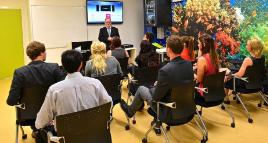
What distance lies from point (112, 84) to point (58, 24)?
14.5ft

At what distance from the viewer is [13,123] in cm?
410

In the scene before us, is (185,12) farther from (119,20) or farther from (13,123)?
(13,123)

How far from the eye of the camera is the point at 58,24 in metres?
7.23

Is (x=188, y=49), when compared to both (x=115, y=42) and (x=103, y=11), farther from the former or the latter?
(x=103, y=11)

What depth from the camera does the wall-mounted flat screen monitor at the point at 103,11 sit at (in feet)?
25.3

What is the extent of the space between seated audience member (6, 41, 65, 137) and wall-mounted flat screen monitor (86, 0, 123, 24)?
16.4ft

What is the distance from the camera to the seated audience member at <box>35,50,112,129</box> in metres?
1.99

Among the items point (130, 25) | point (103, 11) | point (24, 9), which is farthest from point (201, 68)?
point (24, 9)

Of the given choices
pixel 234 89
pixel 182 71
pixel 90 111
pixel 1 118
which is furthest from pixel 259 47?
pixel 1 118

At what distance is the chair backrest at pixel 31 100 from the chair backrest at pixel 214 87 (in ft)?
6.20

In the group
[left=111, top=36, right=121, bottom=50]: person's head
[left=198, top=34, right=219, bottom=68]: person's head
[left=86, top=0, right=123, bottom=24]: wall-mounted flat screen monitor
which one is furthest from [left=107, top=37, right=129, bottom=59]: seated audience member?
[left=86, top=0, right=123, bottom=24]: wall-mounted flat screen monitor

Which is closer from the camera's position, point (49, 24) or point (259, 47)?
point (259, 47)

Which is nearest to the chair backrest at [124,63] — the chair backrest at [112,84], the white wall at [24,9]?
the chair backrest at [112,84]

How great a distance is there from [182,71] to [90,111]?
124cm
